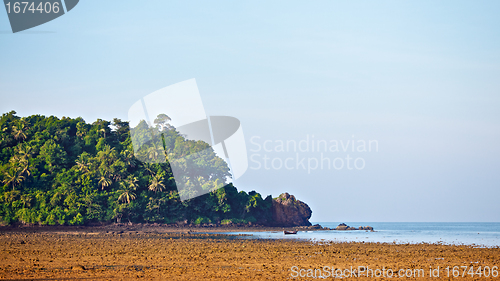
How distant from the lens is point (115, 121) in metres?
79.6

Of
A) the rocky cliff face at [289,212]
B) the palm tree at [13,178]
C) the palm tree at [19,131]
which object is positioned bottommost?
the rocky cliff face at [289,212]

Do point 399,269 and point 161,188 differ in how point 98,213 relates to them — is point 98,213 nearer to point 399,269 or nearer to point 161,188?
point 161,188

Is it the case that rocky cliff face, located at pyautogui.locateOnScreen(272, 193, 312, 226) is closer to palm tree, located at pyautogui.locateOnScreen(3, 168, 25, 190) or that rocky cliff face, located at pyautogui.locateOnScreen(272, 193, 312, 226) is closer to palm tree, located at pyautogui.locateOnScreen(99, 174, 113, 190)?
palm tree, located at pyautogui.locateOnScreen(99, 174, 113, 190)

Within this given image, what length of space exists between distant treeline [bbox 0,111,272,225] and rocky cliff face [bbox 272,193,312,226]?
26.6 ft

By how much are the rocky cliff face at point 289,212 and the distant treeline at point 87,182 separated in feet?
26.6

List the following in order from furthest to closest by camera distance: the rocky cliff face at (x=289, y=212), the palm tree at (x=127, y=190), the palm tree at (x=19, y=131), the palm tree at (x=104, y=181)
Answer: the rocky cliff face at (x=289, y=212) < the palm tree at (x=19, y=131) < the palm tree at (x=127, y=190) < the palm tree at (x=104, y=181)

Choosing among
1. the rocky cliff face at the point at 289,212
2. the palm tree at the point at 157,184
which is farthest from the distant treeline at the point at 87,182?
the rocky cliff face at the point at 289,212

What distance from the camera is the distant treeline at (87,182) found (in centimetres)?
6062

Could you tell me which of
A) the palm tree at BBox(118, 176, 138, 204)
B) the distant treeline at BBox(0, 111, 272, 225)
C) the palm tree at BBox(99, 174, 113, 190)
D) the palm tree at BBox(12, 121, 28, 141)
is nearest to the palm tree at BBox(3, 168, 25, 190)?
the distant treeline at BBox(0, 111, 272, 225)

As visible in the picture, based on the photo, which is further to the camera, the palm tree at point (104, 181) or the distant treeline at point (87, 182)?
the palm tree at point (104, 181)

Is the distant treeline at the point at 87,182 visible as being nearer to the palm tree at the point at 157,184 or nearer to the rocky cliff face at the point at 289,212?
the palm tree at the point at 157,184

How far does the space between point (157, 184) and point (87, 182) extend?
10523mm

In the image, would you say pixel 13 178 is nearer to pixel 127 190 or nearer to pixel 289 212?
pixel 127 190

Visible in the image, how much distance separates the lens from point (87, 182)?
63688 mm
